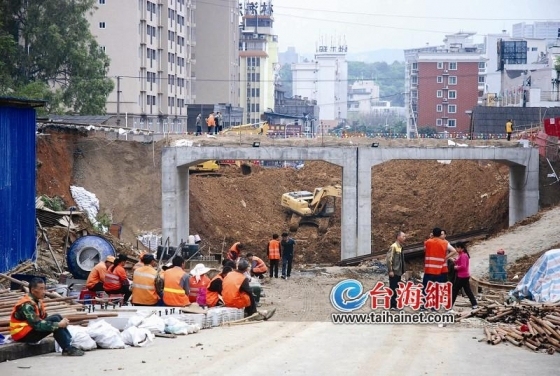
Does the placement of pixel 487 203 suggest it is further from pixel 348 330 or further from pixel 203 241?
pixel 348 330

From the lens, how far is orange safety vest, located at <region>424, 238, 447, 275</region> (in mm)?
19188

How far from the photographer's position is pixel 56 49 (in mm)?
55469

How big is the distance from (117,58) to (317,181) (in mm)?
19094

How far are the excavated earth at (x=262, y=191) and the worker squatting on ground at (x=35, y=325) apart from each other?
2439 cm

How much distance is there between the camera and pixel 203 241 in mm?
47531

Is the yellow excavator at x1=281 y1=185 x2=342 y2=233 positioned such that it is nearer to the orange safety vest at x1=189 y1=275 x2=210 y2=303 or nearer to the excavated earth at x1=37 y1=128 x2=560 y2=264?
the excavated earth at x1=37 y1=128 x2=560 y2=264

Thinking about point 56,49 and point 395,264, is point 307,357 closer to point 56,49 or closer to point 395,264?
point 395,264

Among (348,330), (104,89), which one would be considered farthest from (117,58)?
(348,330)

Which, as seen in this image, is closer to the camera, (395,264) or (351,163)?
(395,264)

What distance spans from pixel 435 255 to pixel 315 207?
109 ft

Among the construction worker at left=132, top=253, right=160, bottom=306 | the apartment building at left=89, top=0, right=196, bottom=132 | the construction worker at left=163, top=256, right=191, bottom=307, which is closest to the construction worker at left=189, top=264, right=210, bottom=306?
the construction worker at left=163, top=256, right=191, bottom=307

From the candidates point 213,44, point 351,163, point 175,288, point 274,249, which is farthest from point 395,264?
point 213,44

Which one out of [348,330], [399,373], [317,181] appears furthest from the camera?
[317,181]

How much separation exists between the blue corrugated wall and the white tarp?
1135cm
